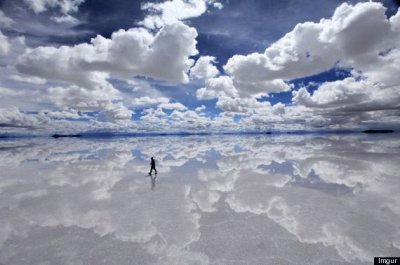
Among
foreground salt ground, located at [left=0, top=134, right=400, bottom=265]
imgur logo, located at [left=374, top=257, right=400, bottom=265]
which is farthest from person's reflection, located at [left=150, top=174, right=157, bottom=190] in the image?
imgur logo, located at [left=374, top=257, right=400, bottom=265]

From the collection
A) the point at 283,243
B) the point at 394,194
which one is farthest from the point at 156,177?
the point at 394,194

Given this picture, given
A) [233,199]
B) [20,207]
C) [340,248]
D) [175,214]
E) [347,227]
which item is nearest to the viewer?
[340,248]

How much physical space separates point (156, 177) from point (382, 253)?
1649 centimetres

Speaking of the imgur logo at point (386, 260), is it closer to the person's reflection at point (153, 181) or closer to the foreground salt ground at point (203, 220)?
the foreground salt ground at point (203, 220)

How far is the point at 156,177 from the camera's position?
21688 millimetres

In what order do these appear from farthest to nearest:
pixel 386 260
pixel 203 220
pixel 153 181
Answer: pixel 153 181 < pixel 203 220 < pixel 386 260

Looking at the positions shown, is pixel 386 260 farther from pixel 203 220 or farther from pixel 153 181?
pixel 153 181

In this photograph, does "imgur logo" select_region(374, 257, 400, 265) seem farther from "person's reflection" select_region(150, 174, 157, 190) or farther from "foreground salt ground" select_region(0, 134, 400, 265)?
"person's reflection" select_region(150, 174, 157, 190)

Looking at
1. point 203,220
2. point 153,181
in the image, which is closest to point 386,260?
point 203,220

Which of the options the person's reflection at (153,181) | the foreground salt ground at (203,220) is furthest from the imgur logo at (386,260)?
the person's reflection at (153,181)

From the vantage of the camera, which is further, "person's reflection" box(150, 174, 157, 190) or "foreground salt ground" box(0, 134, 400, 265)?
"person's reflection" box(150, 174, 157, 190)

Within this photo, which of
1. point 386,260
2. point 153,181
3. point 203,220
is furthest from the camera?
point 153,181

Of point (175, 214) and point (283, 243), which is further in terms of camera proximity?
point (175, 214)

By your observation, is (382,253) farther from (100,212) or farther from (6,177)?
(6,177)
